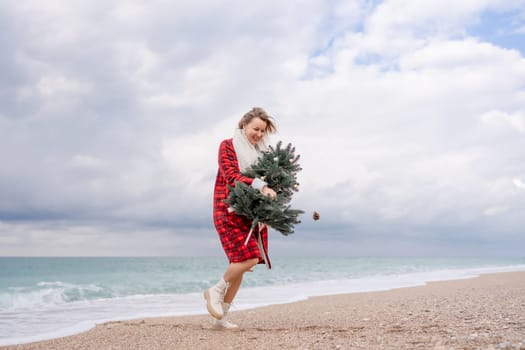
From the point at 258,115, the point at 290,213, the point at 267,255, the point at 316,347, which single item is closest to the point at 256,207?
the point at 290,213

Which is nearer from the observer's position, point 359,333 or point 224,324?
point 359,333

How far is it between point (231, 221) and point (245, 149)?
77cm

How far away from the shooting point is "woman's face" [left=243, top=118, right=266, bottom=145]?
15.9 ft

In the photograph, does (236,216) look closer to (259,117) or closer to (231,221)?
(231,221)

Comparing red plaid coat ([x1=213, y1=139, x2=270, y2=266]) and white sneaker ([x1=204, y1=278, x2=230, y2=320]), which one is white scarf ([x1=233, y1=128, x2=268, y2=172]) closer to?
red plaid coat ([x1=213, y1=139, x2=270, y2=266])

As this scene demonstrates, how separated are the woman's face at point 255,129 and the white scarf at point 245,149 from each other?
57 mm

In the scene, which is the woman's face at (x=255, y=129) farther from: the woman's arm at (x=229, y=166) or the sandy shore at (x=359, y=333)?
the sandy shore at (x=359, y=333)

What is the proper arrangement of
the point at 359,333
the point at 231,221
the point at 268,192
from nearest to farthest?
the point at 359,333 < the point at 268,192 < the point at 231,221

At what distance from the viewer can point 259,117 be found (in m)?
4.87

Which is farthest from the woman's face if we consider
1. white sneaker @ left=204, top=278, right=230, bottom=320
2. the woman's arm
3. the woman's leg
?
white sneaker @ left=204, top=278, right=230, bottom=320

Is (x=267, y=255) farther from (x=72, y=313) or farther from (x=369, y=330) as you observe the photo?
(x=72, y=313)

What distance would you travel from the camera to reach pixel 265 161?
4660 millimetres

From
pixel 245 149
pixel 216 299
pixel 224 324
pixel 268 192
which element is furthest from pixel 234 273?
pixel 245 149

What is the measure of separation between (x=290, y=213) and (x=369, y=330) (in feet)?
4.10
